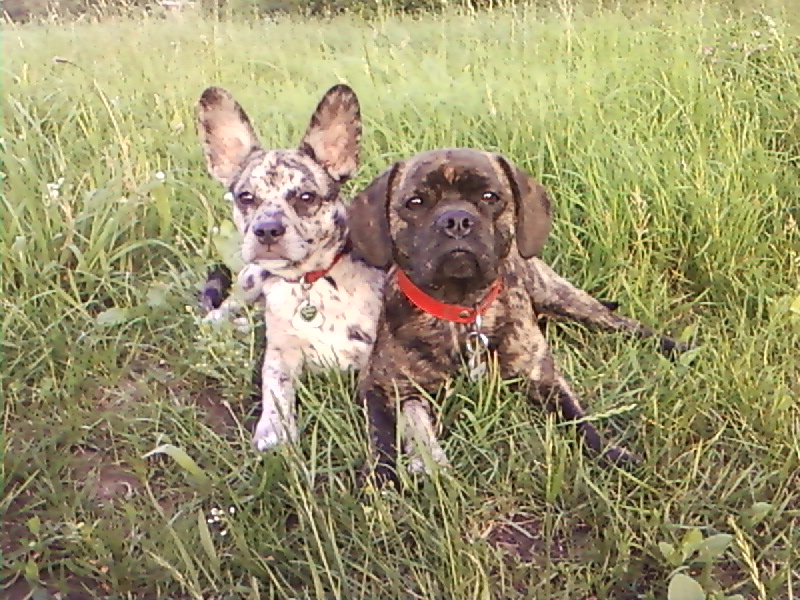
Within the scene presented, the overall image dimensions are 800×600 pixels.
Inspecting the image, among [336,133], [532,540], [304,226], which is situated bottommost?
[532,540]

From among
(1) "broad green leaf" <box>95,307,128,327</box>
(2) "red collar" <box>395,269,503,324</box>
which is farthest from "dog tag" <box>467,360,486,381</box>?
(1) "broad green leaf" <box>95,307,128,327</box>

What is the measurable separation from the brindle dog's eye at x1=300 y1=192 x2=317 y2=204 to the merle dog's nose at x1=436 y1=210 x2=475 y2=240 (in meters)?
0.54

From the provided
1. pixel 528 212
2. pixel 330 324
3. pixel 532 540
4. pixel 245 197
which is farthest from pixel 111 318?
pixel 532 540

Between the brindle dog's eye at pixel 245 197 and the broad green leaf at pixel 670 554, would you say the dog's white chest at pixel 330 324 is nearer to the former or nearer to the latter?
the brindle dog's eye at pixel 245 197

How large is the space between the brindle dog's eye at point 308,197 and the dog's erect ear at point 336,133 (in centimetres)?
13

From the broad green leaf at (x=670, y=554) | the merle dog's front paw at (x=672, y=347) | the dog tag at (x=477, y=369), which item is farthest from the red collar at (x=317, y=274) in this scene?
the broad green leaf at (x=670, y=554)

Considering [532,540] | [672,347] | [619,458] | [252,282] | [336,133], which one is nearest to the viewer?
[532,540]

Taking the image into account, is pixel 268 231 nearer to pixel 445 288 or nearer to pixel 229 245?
pixel 445 288

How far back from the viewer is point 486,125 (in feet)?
11.2

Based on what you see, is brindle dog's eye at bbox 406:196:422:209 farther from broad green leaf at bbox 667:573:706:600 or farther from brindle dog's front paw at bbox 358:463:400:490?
broad green leaf at bbox 667:573:706:600

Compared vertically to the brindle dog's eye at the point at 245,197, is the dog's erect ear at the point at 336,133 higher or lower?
higher

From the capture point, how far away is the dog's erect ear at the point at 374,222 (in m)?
2.36

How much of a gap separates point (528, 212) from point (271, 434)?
100 cm

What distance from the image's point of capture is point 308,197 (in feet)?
8.35
